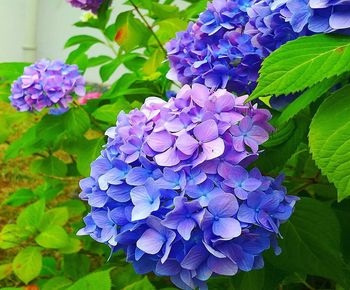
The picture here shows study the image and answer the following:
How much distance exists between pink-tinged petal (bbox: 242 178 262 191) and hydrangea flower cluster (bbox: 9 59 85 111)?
0.82m

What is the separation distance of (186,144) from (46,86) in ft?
2.62

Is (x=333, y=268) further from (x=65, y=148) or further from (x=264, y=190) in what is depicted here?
(x=65, y=148)

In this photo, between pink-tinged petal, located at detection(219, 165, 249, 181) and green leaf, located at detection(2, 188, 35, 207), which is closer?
pink-tinged petal, located at detection(219, 165, 249, 181)

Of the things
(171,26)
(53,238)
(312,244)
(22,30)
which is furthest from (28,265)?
(22,30)

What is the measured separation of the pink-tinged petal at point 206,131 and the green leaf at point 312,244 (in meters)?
0.26

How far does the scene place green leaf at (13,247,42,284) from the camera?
4.90 feet

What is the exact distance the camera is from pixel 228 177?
657mm

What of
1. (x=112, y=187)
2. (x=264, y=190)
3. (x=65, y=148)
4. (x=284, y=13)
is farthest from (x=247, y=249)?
(x=65, y=148)

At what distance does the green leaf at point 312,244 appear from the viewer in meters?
0.83

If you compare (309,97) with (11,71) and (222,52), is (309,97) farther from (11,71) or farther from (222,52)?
(11,71)

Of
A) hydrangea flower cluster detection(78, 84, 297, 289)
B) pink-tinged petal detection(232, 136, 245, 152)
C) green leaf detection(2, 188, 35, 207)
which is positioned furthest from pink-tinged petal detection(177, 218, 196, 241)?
green leaf detection(2, 188, 35, 207)

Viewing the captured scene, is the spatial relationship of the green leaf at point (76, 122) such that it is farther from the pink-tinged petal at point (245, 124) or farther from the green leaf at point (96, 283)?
the pink-tinged petal at point (245, 124)

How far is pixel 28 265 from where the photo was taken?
1521 millimetres

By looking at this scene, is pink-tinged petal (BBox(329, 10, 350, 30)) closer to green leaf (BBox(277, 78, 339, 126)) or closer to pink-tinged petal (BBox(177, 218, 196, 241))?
green leaf (BBox(277, 78, 339, 126))
